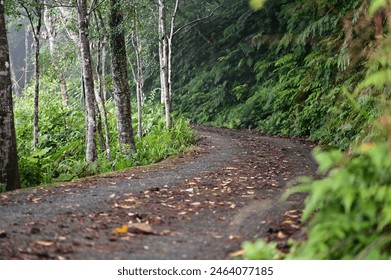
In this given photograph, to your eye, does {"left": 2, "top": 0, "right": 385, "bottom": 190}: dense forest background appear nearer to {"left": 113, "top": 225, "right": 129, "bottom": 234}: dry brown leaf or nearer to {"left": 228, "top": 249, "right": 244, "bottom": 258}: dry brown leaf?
{"left": 228, "top": 249, "right": 244, "bottom": 258}: dry brown leaf

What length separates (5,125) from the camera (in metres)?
8.02

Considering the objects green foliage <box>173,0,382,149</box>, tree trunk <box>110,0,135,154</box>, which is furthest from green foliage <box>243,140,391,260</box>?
tree trunk <box>110,0,135,154</box>

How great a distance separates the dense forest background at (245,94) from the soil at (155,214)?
30.5 inches

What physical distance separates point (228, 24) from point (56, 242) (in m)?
23.4

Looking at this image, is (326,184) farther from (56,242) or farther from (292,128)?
(292,128)

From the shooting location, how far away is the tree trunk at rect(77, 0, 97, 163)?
10.3 meters

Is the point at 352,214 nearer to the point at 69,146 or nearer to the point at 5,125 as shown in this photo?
the point at 5,125

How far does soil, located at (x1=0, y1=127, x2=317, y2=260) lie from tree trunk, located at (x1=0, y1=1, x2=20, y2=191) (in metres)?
0.98

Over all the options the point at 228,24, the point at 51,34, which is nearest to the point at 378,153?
the point at 51,34

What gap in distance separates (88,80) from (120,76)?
2254 mm

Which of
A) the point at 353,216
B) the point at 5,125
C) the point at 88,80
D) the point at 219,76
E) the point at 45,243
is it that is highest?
the point at 219,76

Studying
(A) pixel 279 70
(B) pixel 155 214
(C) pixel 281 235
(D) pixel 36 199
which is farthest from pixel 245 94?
(C) pixel 281 235

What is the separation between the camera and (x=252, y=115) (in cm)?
2156

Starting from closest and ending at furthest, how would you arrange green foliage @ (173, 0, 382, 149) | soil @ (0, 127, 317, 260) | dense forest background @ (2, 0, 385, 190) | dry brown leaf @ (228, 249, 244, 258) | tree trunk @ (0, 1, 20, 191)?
dry brown leaf @ (228, 249, 244, 258)
soil @ (0, 127, 317, 260)
tree trunk @ (0, 1, 20, 191)
dense forest background @ (2, 0, 385, 190)
green foliage @ (173, 0, 382, 149)
